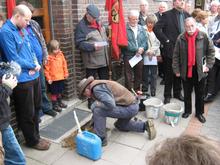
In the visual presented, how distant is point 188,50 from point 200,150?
4.14m

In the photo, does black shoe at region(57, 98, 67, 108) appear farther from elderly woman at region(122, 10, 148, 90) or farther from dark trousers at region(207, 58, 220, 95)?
dark trousers at region(207, 58, 220, 95)

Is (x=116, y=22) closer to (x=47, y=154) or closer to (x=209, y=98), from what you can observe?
(x=209, y=98)

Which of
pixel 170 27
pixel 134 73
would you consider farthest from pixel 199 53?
pixel 134 73

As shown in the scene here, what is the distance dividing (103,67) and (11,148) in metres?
2.64

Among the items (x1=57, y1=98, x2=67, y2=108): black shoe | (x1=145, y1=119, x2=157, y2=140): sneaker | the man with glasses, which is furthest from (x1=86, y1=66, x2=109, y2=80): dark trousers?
(x1=145, y1=119, x2=157, y2=140): sneaker

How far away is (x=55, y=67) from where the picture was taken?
16.8ft

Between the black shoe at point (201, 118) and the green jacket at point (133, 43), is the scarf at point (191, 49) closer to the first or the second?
the black shoe at point (201, 118)

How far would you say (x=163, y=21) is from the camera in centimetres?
602

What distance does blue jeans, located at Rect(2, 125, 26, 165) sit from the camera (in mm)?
3423

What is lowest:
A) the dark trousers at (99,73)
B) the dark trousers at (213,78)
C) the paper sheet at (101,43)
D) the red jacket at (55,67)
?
the dark trousers at (213,78)

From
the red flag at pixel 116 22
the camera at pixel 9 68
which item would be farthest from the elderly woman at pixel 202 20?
the camera at pixel 9 68

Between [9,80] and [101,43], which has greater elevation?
[101,43]

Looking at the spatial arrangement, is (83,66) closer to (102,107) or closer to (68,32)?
(68,32)

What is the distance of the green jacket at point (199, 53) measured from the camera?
515 centimetres
